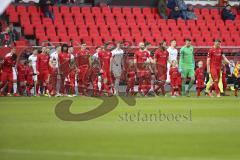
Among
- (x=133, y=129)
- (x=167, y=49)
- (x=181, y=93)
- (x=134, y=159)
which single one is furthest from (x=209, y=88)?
(x=134, y=159)

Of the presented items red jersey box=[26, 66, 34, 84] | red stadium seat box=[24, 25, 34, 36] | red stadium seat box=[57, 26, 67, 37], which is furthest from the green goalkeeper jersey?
red stadium seat box=[24, 25, 34, 36]

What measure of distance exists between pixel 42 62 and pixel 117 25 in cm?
764

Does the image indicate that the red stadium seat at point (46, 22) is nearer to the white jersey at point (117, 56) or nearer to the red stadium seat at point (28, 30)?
the red stadium seat at point (28, 30)

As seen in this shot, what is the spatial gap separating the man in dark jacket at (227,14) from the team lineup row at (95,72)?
10.4 meters

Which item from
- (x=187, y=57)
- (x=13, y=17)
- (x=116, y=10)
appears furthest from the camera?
(x=116, y=10)

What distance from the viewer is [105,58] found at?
24328 millimetres

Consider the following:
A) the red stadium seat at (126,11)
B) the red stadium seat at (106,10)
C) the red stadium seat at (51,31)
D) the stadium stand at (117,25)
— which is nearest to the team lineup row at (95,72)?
the stadium stand at (117,25)

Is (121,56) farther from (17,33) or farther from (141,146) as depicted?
(141,146)

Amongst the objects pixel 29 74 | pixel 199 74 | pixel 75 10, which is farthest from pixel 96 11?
pixel 199 74

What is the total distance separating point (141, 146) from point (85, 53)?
55.0ft

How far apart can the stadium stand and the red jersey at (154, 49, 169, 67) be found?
5.04 metres

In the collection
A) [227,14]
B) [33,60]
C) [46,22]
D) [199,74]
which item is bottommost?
[199,74]

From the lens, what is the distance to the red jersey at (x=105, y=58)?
79.9 feet

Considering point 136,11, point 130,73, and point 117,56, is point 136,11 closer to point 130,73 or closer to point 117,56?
point 117,56
